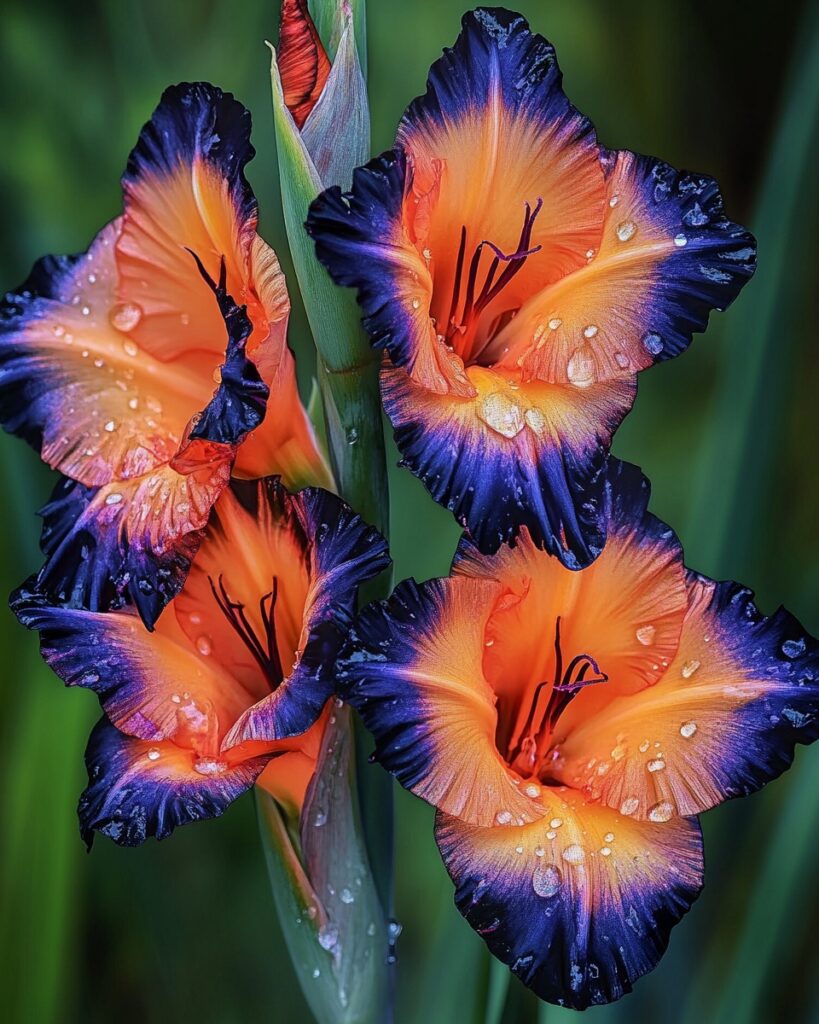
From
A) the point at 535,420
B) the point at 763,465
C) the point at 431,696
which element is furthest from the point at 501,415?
the point at 763,465

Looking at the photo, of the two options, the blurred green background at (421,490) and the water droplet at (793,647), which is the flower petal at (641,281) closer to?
the water droplet at (793,647)

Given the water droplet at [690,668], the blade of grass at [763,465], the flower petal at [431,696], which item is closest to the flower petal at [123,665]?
the flower petal at [431,696]

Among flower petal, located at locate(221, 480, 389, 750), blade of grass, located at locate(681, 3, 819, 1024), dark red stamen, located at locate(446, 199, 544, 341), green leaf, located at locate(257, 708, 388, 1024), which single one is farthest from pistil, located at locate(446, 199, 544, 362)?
blade of grass, located at locate(681, 3, 819, 1024)

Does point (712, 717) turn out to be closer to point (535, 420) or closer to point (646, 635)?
point (646, 635)

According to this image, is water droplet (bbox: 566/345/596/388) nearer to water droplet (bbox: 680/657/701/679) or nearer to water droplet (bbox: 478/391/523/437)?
water droplet (bbox: 478/391/523/437)

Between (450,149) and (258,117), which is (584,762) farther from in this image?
(258,117)

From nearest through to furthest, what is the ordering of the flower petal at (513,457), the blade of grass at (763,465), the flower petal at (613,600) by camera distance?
the flower petal at (513,457) < the flower petal at (613,600) < the blade of grass at (763,465)

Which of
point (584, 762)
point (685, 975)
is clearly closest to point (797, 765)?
point (685, 975)
